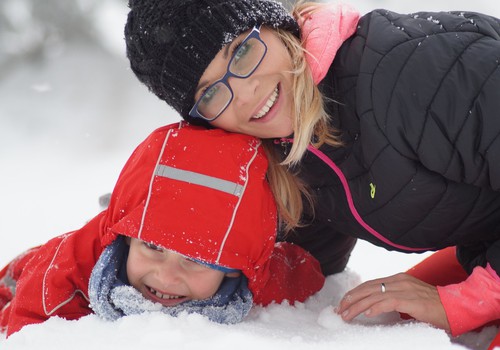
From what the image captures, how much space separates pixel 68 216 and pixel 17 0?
2471mm

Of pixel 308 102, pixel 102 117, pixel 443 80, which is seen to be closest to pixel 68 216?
pixel 102 117

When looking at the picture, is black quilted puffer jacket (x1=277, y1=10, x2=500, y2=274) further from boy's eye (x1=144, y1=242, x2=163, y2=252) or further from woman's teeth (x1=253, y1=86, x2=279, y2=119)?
boy's eye (x1=144, y1=242, x2=163, y2=252)

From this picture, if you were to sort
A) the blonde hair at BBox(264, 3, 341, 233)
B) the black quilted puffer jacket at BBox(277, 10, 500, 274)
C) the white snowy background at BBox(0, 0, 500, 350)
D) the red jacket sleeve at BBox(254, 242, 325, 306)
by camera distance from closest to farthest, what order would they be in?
the white snowy background at BBox(0, 0, 500, 350) → the black quilted puffer jacket at BBox(277, 10, 500, 274) → the blonde hair at BBox(264, 3, 341, 233) → the red jacket sleeve at BBox(254, 242, 325, 306)

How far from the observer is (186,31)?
148cm

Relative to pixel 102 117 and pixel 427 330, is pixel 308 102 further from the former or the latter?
pixel 102 117

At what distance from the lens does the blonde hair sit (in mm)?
1567

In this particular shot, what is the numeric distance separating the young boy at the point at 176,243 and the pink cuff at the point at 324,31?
10.4 inches

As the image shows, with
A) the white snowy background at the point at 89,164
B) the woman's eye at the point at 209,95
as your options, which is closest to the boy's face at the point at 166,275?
the white snowy background at the point at 89,164

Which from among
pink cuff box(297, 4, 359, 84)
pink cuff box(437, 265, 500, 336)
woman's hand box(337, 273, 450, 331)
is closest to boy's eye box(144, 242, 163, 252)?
woman's hand box(337, 273, 450, 331)

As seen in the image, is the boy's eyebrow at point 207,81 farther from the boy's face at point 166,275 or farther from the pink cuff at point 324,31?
the boy's face at point 166,275

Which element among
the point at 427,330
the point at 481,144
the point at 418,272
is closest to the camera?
the point at 427,330

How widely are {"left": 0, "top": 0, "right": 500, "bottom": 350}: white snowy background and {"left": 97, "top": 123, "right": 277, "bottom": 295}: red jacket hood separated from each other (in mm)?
214

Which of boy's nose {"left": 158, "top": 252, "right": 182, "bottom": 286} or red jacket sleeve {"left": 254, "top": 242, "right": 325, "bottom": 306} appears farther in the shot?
red jacket sleeve {"left": 254, "top": 242, "right": 325, "bottom": 306}

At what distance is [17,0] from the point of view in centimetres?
467
